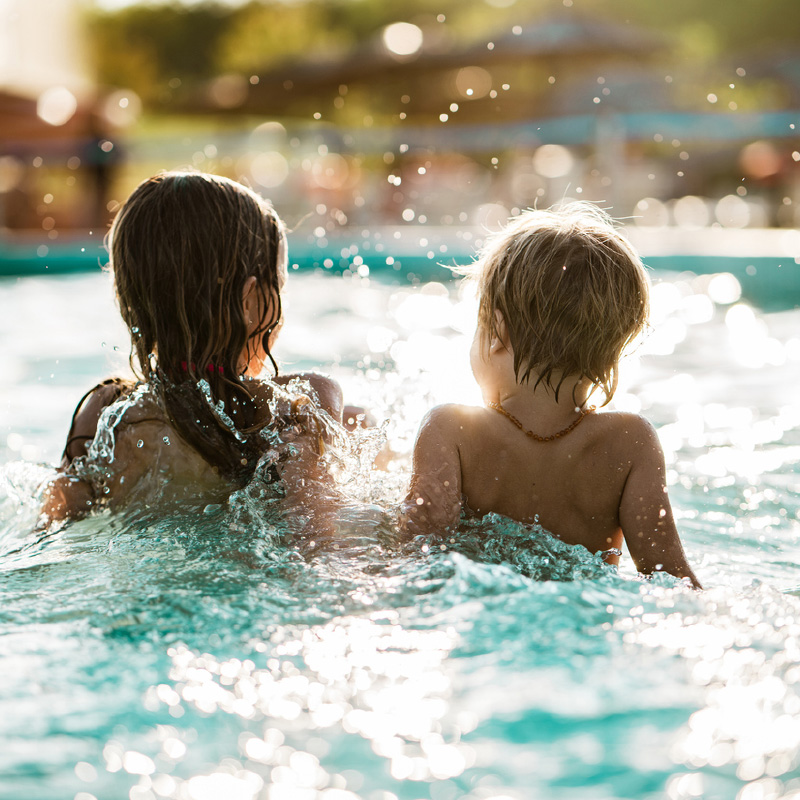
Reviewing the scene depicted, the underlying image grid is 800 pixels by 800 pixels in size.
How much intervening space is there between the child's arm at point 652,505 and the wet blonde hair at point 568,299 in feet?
0.44

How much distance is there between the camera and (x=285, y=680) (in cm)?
136

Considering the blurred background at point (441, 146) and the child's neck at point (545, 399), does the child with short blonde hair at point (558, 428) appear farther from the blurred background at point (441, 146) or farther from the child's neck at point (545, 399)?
the blurred background at point (441, 146)

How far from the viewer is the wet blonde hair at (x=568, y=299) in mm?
1897

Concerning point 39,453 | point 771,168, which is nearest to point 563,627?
point 39,453

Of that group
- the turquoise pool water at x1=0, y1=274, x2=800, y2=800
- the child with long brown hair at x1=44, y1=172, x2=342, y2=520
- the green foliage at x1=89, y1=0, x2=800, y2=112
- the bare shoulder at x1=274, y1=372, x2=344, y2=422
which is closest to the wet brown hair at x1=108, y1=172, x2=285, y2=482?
the child with long brown hair at x1=44, y1=172, x2=342, y2=520

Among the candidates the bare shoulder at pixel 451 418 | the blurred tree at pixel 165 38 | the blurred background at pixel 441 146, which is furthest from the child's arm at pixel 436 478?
the blurred tree at pixel 165 38

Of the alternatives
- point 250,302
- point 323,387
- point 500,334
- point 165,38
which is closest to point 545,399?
point 500,334

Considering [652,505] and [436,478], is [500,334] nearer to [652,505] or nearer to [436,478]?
[436,478]

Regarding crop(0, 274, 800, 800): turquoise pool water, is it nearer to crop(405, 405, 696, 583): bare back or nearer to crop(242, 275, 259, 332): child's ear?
crop(405, 405, 696, 583): bare back

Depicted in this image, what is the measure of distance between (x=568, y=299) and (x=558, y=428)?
263mm

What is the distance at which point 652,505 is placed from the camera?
1900 mm

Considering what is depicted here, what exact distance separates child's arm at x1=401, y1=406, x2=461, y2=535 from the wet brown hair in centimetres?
41

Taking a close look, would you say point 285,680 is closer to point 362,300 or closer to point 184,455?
point 184,455

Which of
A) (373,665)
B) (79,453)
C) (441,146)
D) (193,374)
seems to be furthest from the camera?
(441,146)
